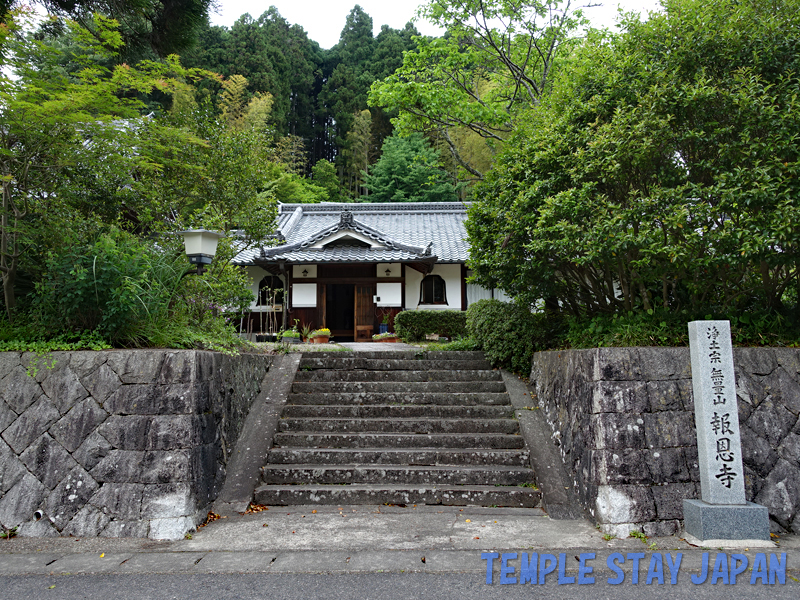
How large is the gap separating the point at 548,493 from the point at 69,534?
463 cm

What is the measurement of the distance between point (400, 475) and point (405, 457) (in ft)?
0.98

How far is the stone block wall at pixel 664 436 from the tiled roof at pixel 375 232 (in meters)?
7.80

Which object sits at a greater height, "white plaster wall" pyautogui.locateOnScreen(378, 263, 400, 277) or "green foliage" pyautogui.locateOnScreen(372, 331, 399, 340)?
"white plaster wall" pyautogui.locateOnScreen(378, 263, 400, 277)

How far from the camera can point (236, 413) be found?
5.87 m

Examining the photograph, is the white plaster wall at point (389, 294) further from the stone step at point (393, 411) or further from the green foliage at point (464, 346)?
the stone step at point (393, 411)

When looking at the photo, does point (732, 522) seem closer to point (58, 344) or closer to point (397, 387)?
point (397, 387)

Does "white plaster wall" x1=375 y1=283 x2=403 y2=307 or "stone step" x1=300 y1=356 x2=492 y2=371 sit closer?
"stone step" x1=300 y1=356 x2=492 y2=371

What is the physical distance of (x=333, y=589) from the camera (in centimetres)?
336

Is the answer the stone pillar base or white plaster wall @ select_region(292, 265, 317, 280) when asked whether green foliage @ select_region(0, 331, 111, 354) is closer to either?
the stone pillar base

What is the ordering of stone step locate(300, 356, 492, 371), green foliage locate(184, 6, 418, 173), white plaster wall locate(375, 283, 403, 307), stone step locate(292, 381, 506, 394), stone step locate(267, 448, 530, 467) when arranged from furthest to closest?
green foliage locate(184, 6, 418, 173), white plaster wall locate(375, 283, 403, 307), stone step locate(300, 356, 492, 371), stone step locate(292, 381, 506, 394), stone step locate(267, 448, 530, 467)

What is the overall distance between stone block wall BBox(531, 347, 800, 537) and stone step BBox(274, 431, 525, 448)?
45.4 inches

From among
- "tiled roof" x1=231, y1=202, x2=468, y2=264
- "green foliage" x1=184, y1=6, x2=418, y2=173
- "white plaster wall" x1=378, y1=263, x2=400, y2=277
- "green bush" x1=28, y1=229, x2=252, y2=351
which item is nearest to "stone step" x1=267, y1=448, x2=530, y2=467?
"green bush" x1=28, y1=229, x2=252, y2=351

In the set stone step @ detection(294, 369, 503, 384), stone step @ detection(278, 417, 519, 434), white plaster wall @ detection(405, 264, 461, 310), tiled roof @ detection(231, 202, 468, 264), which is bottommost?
stone step @ detection(278, 417, 519, 434)

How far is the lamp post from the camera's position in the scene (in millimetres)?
5811
